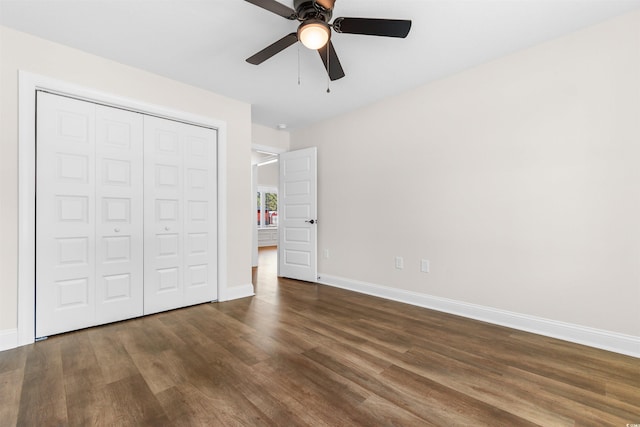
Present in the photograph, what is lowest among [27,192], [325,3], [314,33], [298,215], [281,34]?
[298,215]

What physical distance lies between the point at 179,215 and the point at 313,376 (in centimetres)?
238

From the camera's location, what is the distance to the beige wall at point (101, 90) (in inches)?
90.8

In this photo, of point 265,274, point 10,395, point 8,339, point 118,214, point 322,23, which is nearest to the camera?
point 10,395

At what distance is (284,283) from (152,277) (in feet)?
6.43

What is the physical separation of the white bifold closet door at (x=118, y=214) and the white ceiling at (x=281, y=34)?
0.62 metres

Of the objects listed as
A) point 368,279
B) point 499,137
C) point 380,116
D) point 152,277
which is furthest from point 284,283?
point 499,137

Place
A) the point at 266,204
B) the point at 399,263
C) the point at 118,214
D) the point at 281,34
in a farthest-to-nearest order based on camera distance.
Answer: the point at 266,204 < the point at 399,263 < the point at 118,214 < the point at 281,34

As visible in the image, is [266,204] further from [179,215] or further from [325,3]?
[325,3]

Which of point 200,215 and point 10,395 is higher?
point 200,215

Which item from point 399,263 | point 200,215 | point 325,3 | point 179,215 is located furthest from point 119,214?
point 399,263

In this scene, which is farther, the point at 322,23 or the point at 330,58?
the point at 330,58

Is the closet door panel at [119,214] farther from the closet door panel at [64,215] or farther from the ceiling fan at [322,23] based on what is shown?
the ceiling fan at [322,23]

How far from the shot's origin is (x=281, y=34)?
7.92 ft

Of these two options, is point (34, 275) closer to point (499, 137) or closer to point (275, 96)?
point (275, 96)
